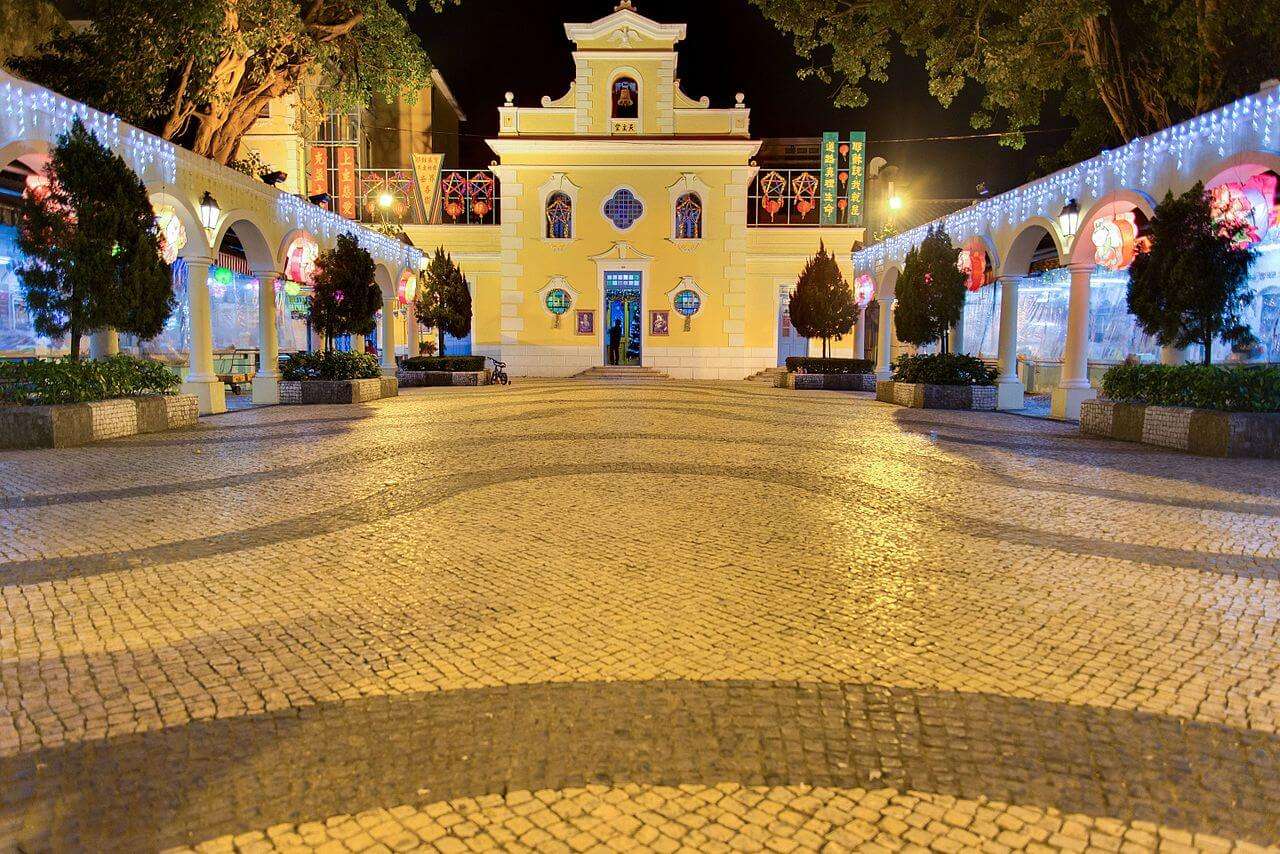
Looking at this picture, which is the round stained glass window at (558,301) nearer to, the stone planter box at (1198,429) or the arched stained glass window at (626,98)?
the arched stained glass window at (626,98)

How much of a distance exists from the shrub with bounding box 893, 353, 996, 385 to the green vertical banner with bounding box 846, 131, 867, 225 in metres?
14.0

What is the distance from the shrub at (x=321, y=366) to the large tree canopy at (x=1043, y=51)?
11.4 meters

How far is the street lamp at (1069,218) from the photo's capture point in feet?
44.8

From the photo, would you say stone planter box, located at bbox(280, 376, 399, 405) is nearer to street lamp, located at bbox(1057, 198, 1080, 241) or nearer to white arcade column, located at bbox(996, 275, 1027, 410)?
white arcade column, located at bbox(996, 275, 1027, 410)

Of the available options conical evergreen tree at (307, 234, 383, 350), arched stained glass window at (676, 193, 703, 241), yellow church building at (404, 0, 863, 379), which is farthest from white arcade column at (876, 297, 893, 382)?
conical evergreen tree at (307, 234, 383, 350)

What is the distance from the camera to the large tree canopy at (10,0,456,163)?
14.6 m

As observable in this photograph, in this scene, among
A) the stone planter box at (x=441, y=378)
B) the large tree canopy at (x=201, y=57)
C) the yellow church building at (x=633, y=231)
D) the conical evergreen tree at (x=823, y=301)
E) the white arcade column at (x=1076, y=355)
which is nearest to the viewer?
the large tree canopy at (x=201, y=57)

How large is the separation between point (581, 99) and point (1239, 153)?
24143mm

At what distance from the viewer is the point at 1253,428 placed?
9992mm

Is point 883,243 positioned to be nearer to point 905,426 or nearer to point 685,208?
point 685,208

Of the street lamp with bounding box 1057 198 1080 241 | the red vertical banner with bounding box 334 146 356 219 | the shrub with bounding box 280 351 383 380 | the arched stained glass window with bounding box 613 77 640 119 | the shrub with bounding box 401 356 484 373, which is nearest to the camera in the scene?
the street lamp with bounding box 1057 198 1080 241

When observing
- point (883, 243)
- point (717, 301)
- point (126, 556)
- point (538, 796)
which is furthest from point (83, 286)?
point (717, 301)

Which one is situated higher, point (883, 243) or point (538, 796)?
point (883, 243)

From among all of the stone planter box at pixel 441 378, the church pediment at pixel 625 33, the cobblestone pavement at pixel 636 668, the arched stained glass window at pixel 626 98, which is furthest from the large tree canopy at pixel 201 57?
the arched stained glass window at pixel 626 98
